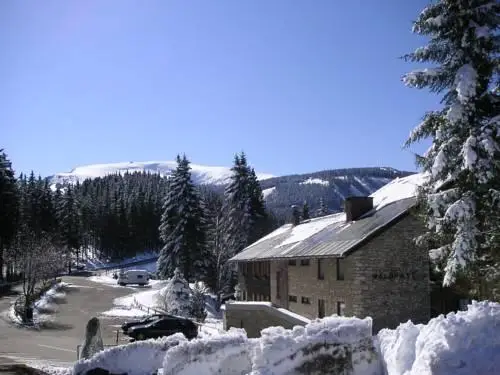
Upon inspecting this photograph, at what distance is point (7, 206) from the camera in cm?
5481

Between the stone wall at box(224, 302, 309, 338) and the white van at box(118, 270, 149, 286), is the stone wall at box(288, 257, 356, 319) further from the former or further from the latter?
the white van at box(118, 270, 149, 286)

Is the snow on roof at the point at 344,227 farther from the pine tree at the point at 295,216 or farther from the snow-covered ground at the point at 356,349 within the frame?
the snow-covered ground at the point at 356,349

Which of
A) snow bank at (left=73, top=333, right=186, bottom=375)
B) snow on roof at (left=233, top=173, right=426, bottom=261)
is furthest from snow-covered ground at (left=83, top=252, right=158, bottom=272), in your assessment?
snow bank at (left=73, top=333, right=186, bottom=375)

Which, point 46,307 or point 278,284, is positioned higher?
point 278,284

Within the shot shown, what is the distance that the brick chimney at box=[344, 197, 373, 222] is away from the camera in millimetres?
28344

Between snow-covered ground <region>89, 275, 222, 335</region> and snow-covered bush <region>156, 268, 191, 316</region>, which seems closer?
snow-covered bush <region>156, 268, 191, 316</region>

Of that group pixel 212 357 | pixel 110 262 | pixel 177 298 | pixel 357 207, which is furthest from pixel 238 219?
pixel 110 262

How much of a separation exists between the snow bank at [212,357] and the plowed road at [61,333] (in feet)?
35.2

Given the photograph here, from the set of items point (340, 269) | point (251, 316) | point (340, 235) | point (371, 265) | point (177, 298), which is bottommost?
point (177, 298)

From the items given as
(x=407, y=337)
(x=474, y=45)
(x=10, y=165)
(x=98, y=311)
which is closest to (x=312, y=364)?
(x=407, y=337)

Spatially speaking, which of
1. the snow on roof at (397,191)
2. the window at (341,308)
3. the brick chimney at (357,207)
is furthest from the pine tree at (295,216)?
the window at (341,308)

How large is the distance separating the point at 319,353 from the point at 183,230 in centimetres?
4294

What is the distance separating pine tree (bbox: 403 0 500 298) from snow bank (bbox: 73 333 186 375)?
846 cm

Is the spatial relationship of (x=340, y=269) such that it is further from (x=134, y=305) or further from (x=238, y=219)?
(x=238, y=219)
